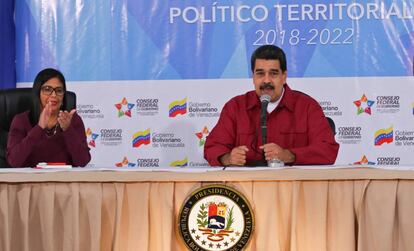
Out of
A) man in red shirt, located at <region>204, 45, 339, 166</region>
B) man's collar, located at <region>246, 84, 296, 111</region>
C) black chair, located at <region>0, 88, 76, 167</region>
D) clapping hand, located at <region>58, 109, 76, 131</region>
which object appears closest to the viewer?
man in red shirt, located at <region>204, 45, 339, 166</region>

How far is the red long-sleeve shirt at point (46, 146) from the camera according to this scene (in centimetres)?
412

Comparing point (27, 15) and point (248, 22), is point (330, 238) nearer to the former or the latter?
point (248, 22)

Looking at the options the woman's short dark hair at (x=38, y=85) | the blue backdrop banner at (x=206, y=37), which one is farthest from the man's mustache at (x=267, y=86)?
the blue backdrop banner at (x=206, y=37)

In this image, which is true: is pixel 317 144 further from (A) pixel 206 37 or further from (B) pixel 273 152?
(A) pixel 206 37

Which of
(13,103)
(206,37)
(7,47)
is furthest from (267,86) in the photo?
(7,47)

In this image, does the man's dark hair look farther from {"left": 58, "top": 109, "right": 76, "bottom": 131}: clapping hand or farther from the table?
the table

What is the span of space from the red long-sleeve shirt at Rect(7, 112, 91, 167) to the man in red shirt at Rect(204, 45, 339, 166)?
2.48ft

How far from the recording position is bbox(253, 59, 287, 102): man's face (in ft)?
13.1

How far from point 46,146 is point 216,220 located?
1.65 meters

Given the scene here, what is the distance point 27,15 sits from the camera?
5836mm

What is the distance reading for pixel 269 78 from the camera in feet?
13.1

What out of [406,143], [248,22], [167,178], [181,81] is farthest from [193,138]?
[167,178]

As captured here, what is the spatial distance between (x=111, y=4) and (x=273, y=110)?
224cm

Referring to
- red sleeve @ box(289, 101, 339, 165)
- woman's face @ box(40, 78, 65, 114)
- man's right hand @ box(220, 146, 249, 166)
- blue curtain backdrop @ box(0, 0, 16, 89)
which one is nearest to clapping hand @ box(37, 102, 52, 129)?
woman's face @ box(40, 78, 65, 114)
